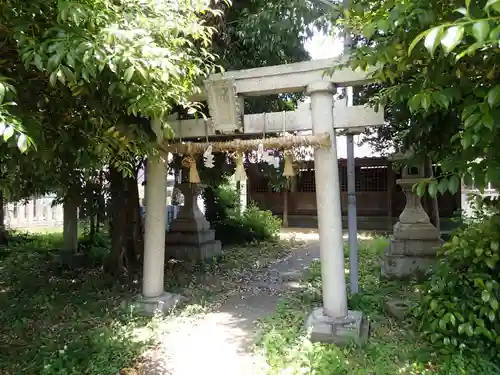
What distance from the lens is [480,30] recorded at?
1408 millimetres

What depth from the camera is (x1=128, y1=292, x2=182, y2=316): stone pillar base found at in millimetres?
5059

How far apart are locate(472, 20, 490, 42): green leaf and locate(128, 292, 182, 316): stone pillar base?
15.3 ft

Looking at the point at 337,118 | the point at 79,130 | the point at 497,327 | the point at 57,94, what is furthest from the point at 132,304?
the point at 497,327

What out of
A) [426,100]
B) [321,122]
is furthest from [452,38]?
[321,122]

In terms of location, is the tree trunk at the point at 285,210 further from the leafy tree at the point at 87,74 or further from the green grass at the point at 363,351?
the leafy tree at the point at 87,74

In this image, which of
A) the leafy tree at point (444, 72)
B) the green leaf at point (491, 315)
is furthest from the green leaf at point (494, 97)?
the green leaf at point (491, 315)

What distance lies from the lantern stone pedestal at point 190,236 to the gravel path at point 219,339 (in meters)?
2.12

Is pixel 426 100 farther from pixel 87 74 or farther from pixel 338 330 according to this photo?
pixel 338 330

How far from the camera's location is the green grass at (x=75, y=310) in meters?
3.84

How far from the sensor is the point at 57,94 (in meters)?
3.34

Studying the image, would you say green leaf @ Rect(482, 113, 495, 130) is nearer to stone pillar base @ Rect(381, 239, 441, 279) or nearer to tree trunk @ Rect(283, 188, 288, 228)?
stone pillar base @ Rect(381, 239, 441, 279)

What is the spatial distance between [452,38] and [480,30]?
11cm

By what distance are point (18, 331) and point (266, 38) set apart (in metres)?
5.28

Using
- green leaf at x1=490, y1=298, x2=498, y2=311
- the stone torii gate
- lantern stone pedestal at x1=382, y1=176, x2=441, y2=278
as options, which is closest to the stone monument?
lantern stone pedestal at x1=382, y1=176, x2=441, y2=278
